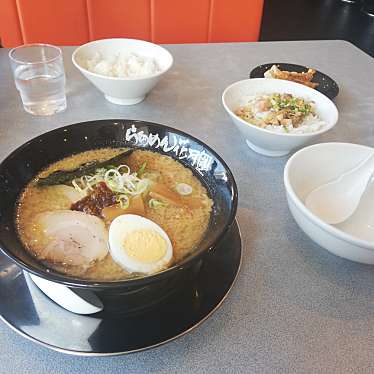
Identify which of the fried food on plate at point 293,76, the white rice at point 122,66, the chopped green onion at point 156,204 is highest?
the white rice at point 122,66

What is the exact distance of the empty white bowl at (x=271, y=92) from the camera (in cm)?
108

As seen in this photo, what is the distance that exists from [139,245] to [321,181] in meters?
0.49

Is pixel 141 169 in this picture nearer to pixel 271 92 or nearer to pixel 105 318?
pixel 105 318

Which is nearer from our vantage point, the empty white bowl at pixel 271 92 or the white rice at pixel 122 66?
the empty white bowl at pixel 271 92

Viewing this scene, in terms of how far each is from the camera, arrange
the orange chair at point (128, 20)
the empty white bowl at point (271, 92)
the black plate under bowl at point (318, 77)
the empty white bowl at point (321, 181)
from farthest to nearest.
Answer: the orange chair at point (128, 20) → the black plate under bowl at point (318, 77) → the empty white bowl at point (271, 92) → the empty white bowl at point (321, 181)

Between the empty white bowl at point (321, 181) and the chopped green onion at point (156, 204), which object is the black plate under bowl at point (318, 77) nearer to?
the empty white bowl at point (321, 181)

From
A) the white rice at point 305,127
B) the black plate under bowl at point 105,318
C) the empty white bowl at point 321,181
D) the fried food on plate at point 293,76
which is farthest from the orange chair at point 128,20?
the black plate under bowl at point 105,318

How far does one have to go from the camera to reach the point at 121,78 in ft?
4.01

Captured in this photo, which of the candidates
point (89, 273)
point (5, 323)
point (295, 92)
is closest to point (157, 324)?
point (89, 273)

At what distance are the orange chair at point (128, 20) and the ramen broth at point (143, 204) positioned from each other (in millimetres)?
1327

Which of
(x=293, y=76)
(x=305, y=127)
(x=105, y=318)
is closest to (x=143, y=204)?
(x=105, y=318)

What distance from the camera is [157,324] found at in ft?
2.23

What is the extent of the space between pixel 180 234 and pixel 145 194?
13 cm

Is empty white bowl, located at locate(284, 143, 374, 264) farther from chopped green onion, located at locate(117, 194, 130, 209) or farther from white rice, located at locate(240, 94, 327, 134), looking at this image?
chopped green onion, located at locate(117, 194, 130, 209)
